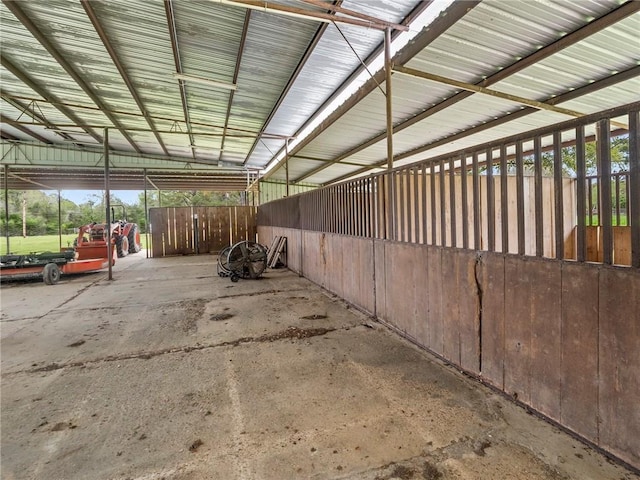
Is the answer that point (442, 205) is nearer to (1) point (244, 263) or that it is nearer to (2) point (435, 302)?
(2) point (435, 302)

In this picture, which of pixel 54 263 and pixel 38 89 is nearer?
pixel 54 263

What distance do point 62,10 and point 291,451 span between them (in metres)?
5.98

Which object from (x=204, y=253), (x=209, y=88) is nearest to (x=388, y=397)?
(x=209, y=88)

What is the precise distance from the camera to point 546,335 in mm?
1868

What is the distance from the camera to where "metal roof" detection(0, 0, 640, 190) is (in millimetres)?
3518

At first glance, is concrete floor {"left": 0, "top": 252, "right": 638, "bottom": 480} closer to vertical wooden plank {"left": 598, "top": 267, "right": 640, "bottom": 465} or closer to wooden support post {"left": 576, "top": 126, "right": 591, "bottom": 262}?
vertical wooden plank {"left": 598, "top": 267, "right": 640, "bottom": 465}

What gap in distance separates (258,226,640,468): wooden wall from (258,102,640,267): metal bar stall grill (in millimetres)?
123

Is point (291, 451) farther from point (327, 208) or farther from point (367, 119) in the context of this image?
point (367, 119)

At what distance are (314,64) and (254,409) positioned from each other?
16.2 ft

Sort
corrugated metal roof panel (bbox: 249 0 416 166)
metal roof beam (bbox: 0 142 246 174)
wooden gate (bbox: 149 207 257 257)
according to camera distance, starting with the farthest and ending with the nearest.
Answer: wooden gate (bbox: 149 207 257 257) → metal roof beam (bbox: 0 142 246 174) → corrugated metal roof panel (bbox: 249 0 416 166)

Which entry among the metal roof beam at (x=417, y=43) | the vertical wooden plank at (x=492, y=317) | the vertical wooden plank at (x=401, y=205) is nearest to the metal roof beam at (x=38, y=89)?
the metal roof beam at (x=417, y=43)

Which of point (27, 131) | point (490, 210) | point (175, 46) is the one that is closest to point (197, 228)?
point (27, 131)

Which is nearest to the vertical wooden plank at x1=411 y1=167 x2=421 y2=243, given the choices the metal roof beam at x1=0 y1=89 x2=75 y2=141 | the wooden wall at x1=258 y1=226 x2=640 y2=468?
the wooden wall at x1=258 y1=226 x2=640 y2=468

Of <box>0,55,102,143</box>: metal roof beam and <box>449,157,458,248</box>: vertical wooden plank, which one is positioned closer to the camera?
<box>449,157,458,248</box>: vertical wooden plank
